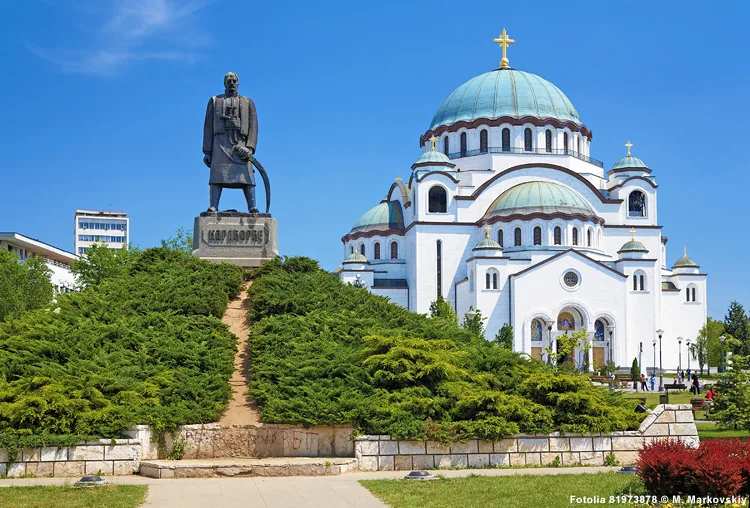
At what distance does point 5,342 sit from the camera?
16609 mm

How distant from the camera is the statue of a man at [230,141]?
21812 mm

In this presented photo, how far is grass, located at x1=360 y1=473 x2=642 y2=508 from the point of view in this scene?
1120 cm

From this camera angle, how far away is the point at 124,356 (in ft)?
52.8

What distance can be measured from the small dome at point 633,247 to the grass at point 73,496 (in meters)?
53.0

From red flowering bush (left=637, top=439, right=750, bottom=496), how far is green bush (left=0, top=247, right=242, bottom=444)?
6776mm

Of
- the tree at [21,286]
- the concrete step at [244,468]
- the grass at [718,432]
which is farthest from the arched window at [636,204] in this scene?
the concrete step at [244,468]

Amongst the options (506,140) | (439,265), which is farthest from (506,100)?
(439,265)

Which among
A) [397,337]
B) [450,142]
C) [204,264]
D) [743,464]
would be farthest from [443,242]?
[743,464]

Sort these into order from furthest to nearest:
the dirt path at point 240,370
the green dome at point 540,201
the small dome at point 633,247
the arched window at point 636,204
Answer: the arched window at point 636,204 → the small dome at point 633,247 → the green dome at point 540,201 → the dirt path at point 240,370

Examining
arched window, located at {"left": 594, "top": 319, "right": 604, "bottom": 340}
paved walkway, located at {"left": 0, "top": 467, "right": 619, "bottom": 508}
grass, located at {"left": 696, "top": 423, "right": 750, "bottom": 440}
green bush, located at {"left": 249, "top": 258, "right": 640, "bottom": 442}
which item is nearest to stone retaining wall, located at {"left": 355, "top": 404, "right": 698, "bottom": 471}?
green bush, located at {"left": 249, "top": 258, "right": 640, "bottom": 442}

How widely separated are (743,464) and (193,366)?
8972mm

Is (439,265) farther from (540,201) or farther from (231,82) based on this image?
(231,82)

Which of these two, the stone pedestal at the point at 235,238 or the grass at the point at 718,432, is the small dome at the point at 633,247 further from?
the stone pedestal at the point at 235,238

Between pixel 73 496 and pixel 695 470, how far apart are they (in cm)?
699
